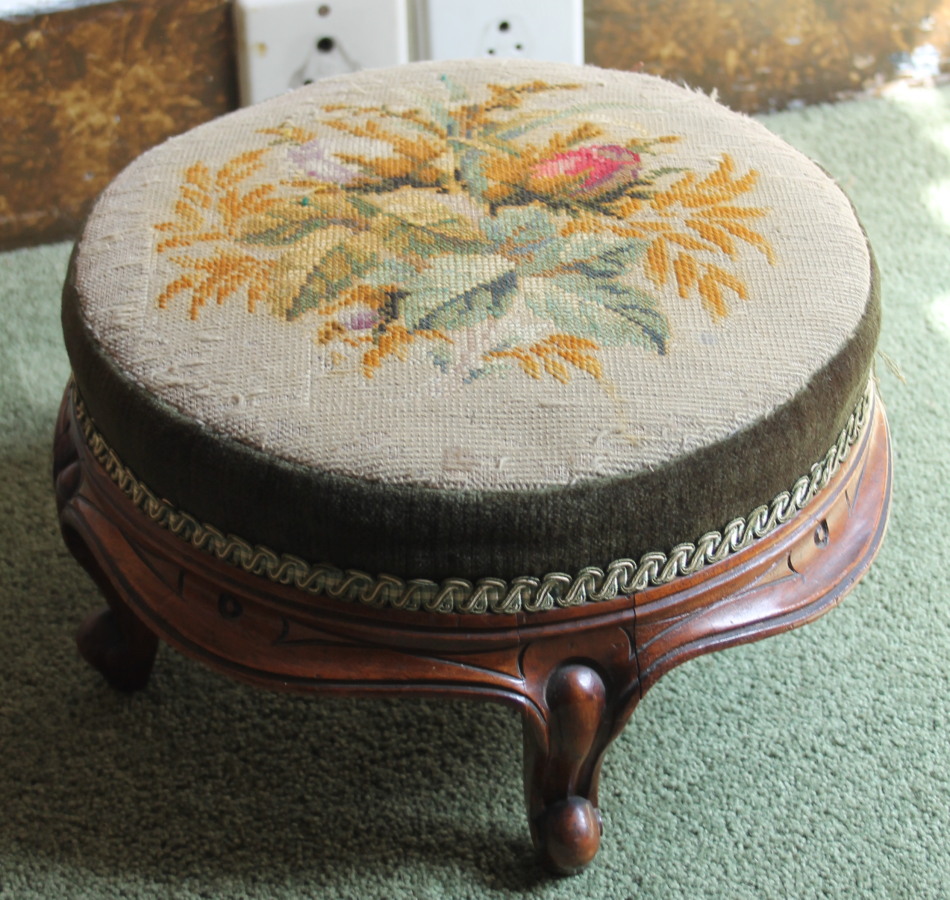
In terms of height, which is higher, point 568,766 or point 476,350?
point 476,350

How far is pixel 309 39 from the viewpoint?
111 cm

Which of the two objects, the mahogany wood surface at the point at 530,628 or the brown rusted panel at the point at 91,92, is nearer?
the mahogany wood surface at the point at 530,628

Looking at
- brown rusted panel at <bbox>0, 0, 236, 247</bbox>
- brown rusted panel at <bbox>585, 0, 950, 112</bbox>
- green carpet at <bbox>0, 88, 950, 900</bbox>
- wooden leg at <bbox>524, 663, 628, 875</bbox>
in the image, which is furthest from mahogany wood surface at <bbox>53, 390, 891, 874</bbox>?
brown rusted panel at <bbox>585, 0, 950, 112</bbox>

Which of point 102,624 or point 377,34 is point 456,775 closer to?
point 102,624

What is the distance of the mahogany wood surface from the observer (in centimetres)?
56

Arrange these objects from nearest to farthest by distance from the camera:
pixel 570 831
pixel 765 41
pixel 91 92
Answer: pixel 570 831 → pixel 91 92 → pixel 765 41

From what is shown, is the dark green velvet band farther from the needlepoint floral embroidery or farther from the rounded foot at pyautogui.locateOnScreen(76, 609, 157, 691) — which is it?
the rounded foot at pyautogui.locateOnScreen(76, 609, 157, 691)

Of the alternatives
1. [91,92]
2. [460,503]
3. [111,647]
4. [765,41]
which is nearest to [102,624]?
[111,647]

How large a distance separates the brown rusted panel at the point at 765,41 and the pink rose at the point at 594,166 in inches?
23.4

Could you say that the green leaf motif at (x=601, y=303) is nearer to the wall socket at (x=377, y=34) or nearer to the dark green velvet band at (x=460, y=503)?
the dark green velvet band at (x=460, y=503)

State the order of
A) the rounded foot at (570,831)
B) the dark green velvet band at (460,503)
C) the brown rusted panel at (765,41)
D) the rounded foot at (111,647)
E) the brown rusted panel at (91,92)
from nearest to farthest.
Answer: the dark green velvet band at (460,503), the rounded foot at (570,831), the rounded foot at (111,647), the brown rusted panel at (91,92), the brown rusted panel at (765,41)

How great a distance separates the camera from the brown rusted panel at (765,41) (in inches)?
49.9

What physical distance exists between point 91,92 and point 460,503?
0.77 metres

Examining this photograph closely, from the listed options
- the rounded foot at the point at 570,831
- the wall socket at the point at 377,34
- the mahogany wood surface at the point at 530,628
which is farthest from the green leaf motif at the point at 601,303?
the wall socket at the point at 377,34
